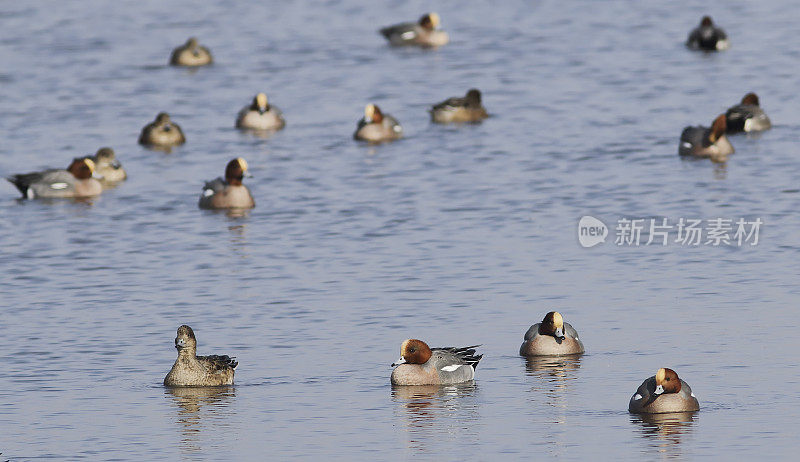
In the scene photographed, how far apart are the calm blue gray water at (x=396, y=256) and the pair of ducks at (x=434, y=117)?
45cm

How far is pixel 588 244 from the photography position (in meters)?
31.3

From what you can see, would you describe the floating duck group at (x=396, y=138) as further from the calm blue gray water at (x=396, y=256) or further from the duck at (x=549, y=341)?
the calm blue gray water at (x=396, y=256)

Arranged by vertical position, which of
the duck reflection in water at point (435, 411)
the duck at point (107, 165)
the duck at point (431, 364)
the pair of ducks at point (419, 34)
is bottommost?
the duck reflection in water at point (435, 411)

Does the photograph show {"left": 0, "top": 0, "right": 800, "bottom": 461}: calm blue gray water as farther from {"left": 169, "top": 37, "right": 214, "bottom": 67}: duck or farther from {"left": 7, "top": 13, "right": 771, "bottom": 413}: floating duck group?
{"left": 169, "top": 37, "right": 214, "bottom": 67}: duck

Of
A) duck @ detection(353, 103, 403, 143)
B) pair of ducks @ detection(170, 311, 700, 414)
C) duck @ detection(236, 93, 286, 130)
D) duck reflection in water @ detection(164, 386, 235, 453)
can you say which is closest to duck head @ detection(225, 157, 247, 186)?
duck @ detection(353, 103, 403, 143)

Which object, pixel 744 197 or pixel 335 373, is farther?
pixel 744 197

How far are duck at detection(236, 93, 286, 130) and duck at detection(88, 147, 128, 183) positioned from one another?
19.3ft

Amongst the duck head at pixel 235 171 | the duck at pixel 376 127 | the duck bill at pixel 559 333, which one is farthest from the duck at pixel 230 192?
the duck bill at pixel 559 333

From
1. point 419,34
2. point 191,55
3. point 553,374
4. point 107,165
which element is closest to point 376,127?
point 107,165

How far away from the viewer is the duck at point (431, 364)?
22520mm

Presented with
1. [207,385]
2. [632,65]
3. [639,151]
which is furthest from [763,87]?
[207,385]

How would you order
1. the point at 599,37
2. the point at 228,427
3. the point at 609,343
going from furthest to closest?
the point at 599,37 → the point at 609,343 → the point at 228,427

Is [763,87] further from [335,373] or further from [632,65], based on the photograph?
[335,373]

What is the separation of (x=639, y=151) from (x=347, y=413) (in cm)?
2135
